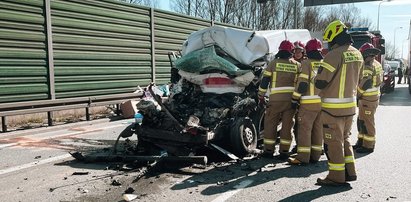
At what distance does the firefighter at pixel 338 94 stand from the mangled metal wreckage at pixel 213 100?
1.61 m

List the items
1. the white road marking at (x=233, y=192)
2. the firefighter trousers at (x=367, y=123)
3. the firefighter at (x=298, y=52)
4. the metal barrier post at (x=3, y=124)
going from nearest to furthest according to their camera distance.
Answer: the white road marking at (x=233, y=192)
the firefighter at (x=298, y=52)
the firefighter trousers at (x=367, y=123)
the metal barrier post at (x=3, y=124)

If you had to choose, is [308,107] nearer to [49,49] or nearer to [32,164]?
[32,164]

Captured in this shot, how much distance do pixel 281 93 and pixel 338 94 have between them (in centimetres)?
148

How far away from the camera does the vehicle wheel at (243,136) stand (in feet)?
21.1

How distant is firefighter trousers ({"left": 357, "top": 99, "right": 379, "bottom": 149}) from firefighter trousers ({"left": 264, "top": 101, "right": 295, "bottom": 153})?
5.15 ft

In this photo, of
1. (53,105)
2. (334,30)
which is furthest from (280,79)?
(53,105)

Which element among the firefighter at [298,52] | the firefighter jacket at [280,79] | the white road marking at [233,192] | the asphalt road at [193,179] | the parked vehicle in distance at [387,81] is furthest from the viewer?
the parked vehicle in distance at [387,81]

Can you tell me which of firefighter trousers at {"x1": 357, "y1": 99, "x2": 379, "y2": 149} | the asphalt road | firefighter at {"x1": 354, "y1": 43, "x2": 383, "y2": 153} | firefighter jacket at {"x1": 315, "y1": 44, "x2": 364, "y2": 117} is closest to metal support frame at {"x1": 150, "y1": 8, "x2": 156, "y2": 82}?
the asphalt road

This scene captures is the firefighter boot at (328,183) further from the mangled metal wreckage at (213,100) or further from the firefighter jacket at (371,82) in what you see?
the firefighter jacket at (371,82)

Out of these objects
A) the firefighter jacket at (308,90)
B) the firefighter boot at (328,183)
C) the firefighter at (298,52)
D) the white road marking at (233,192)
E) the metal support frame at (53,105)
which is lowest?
the white road marking at (233,192)

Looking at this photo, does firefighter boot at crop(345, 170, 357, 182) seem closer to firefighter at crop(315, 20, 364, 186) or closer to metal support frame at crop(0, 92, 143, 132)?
firefighter at crop(315, 20, 364, 186)

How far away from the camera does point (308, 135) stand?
631 centimetres

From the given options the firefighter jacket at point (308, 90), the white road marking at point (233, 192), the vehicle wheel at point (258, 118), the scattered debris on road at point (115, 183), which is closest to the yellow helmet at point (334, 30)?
the firefighter jacket at point (308, 90)

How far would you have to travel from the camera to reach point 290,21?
1501 inches
